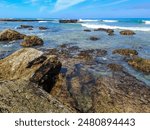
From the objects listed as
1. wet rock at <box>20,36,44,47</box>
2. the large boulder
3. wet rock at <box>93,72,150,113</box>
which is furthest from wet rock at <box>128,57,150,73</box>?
wet rock at <box>20,36,44,47</box>

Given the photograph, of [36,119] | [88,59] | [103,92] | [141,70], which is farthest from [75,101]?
[88,59]

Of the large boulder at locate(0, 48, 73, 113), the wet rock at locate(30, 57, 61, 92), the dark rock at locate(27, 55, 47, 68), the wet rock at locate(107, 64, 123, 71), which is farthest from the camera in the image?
the wet rock at locate(107, 64, 123, 71)

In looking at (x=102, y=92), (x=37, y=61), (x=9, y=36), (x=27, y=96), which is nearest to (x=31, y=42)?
(x=9, y=36)

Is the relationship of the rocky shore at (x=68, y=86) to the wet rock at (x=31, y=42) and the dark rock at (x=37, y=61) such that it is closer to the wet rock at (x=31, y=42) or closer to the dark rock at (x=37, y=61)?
the dark rock at (x=37, y=61)

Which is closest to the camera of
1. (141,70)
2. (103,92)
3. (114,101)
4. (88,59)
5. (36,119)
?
(36,119)

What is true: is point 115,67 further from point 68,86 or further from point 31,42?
point 31,42

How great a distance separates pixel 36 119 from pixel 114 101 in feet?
15.8

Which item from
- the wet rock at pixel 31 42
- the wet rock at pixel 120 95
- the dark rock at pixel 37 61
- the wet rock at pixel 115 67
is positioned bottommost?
the wet rock at pixel 120 95

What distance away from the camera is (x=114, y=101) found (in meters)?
8.77

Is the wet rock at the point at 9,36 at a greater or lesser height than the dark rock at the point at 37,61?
lesser

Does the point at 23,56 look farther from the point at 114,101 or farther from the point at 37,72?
the point at 114,101

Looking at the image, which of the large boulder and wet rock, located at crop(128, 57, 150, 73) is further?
wet rock, located at crop(128, 57, 150, 73)

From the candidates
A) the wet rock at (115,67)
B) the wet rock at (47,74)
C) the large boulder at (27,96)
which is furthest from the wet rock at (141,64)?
the large boulder at (27,96)

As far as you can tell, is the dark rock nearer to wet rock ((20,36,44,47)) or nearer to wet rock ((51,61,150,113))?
wet rock ((51,61,150,113))
